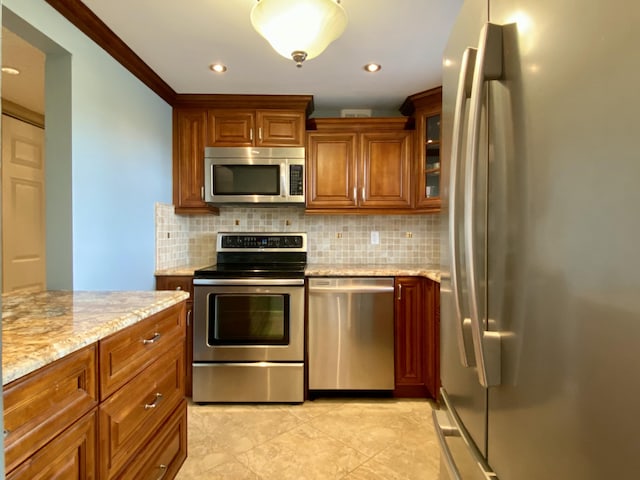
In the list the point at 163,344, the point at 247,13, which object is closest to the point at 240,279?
the point at 163,344

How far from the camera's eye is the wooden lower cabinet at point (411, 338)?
245cm

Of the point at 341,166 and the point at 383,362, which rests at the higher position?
the point at 341,166

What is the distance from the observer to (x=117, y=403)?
3.55 feet

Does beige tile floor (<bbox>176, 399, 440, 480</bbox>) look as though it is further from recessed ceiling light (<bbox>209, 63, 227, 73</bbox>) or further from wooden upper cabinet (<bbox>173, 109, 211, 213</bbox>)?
recessed ceiling light (<bbox>209, 63, 227, 73</bbox>)

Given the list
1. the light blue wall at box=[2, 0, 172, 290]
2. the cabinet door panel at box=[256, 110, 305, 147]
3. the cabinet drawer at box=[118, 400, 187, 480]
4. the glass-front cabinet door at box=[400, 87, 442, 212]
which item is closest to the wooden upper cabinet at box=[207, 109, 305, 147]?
the cabinet door panel at box=[256, 110, 305, 147]

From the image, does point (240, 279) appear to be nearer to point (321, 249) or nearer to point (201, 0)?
point (321, 249)

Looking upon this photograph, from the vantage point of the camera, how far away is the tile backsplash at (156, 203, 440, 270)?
9.95ft

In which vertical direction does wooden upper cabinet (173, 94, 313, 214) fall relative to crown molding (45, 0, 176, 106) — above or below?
below

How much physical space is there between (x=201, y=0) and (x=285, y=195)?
137 cm

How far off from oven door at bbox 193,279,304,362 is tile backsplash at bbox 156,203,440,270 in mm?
705

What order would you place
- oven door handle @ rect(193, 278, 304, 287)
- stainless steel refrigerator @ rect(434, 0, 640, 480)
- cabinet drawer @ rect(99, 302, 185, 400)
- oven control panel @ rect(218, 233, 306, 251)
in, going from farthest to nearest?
oven control panel @ rect(218, 233, 306, 251) < oven door handle @ rect(193, 278, 304, 287) < cabinet drawer @ rect(99, 302, 185, 400) < stainless steel refrigerator @ rect(434, 0, 640, 480)

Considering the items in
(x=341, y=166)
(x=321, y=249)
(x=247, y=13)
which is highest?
(x=247, y=13)

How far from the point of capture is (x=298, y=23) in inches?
54.5

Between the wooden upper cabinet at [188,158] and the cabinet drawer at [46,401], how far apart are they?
6.40ft
